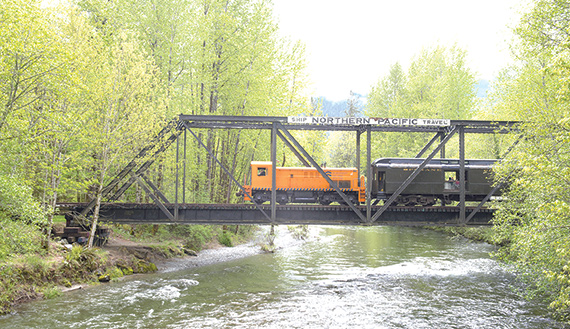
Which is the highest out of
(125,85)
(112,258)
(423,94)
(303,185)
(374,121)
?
(423,94)

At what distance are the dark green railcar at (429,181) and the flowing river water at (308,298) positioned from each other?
3.95m

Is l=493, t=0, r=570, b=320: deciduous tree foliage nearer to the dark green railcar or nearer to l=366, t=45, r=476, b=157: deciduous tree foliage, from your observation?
the dark green railcar

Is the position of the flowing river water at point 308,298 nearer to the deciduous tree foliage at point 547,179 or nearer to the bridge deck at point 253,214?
the deciduous tree foliage at point 547,179

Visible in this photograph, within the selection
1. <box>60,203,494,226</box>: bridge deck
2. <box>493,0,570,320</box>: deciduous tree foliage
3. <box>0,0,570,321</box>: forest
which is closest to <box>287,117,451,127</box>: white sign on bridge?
<box>0,0,570,321</box>: forest

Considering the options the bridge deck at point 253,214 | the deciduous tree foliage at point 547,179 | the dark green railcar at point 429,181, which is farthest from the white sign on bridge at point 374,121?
the dark green railcar at point 429,181

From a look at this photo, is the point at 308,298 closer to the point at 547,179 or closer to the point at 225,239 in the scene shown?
the point at 547,179

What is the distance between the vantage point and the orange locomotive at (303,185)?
2455cm

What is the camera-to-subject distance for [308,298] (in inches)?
647

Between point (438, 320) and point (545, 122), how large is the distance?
7617 millimetres

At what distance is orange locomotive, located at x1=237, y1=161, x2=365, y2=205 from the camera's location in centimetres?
2455

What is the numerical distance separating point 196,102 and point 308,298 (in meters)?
14.9

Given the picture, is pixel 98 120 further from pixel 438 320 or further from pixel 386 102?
pixel 386 102

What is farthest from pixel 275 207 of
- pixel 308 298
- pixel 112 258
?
pixel 112 258

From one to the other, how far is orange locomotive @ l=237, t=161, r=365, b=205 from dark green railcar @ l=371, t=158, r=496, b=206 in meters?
1.50
